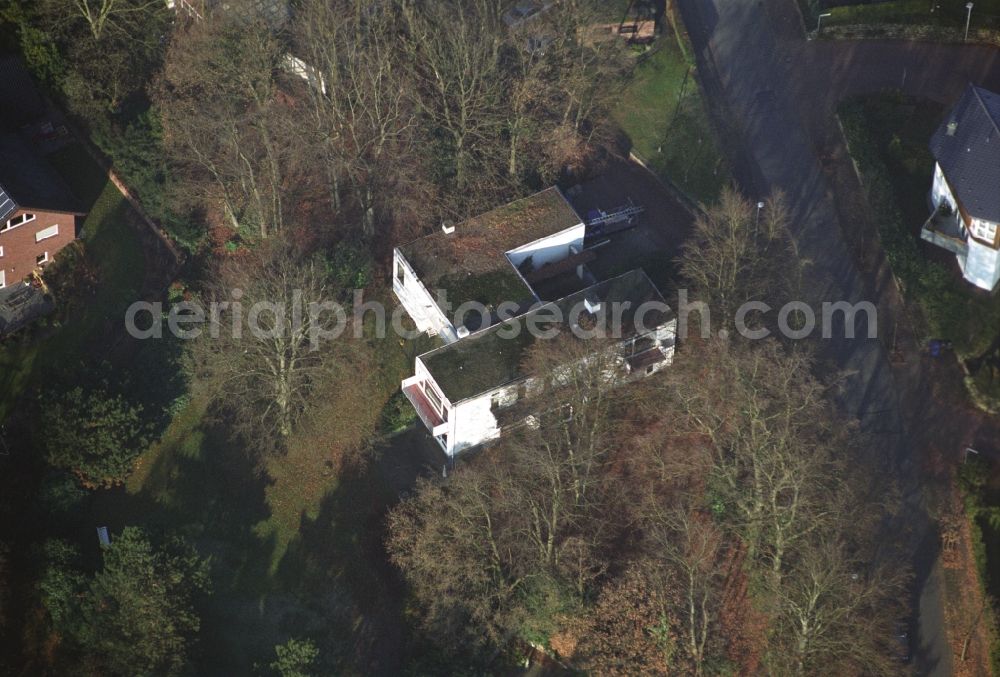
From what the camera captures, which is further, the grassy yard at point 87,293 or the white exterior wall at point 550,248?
the white exterior wall at point 550,248

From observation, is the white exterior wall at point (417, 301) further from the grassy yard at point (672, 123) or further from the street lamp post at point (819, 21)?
the street lamp post at point (819, 21)

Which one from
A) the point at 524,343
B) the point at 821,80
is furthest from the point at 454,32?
the point at 821,80

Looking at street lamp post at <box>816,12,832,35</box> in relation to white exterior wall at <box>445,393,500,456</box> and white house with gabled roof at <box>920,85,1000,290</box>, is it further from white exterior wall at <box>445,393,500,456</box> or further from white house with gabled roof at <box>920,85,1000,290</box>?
white exterior wall at <box>445,393,500,456</box>

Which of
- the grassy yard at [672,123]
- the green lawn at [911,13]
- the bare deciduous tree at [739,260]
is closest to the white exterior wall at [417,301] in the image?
the bare deciduous tree at [739,260]

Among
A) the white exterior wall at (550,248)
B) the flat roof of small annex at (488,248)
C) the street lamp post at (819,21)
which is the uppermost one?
the flat roof of small annex at (488,248)

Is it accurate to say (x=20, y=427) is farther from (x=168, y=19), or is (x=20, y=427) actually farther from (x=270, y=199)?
(x=168, y=19)

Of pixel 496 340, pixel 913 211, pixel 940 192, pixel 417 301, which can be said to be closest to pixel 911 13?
pixel 940 192
